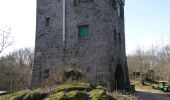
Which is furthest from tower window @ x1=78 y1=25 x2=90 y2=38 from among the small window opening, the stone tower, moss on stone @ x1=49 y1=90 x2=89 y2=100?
moss on stone @ x1=49 y1=90 x2=89 y2=100

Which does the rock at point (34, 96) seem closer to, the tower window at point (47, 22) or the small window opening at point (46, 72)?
the small window opening at point (46, 72)

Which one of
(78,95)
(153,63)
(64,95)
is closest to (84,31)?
(78,95)

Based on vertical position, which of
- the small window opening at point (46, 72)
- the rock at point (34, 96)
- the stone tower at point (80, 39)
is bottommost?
the rock at point (34, 96)

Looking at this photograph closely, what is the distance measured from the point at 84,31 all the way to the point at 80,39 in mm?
572

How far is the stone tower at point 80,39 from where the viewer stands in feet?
46.5

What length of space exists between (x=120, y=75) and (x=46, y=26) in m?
6.63

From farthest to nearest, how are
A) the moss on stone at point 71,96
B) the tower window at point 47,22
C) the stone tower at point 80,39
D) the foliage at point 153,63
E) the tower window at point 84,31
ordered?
1. the foliage at point 153,63
2. the tower window at point 47,22
3. the tower window at point 84,31
4. the stone tower at point 80,39
5. the moss on stone at point 71,96

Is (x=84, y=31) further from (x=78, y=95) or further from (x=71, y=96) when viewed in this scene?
(x=71, y=96)

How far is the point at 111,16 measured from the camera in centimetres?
1525

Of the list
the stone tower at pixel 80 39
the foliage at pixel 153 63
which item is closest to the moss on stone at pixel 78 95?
the stone tower at pixel 80 39

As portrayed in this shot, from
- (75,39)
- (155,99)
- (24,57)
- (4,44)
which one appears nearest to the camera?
(155,99)

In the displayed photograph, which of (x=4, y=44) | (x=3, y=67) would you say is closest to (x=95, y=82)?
(x=4, y=44)

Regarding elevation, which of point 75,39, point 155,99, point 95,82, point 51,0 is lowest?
point 155,99

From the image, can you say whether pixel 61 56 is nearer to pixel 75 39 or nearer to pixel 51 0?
pixel 75 39
